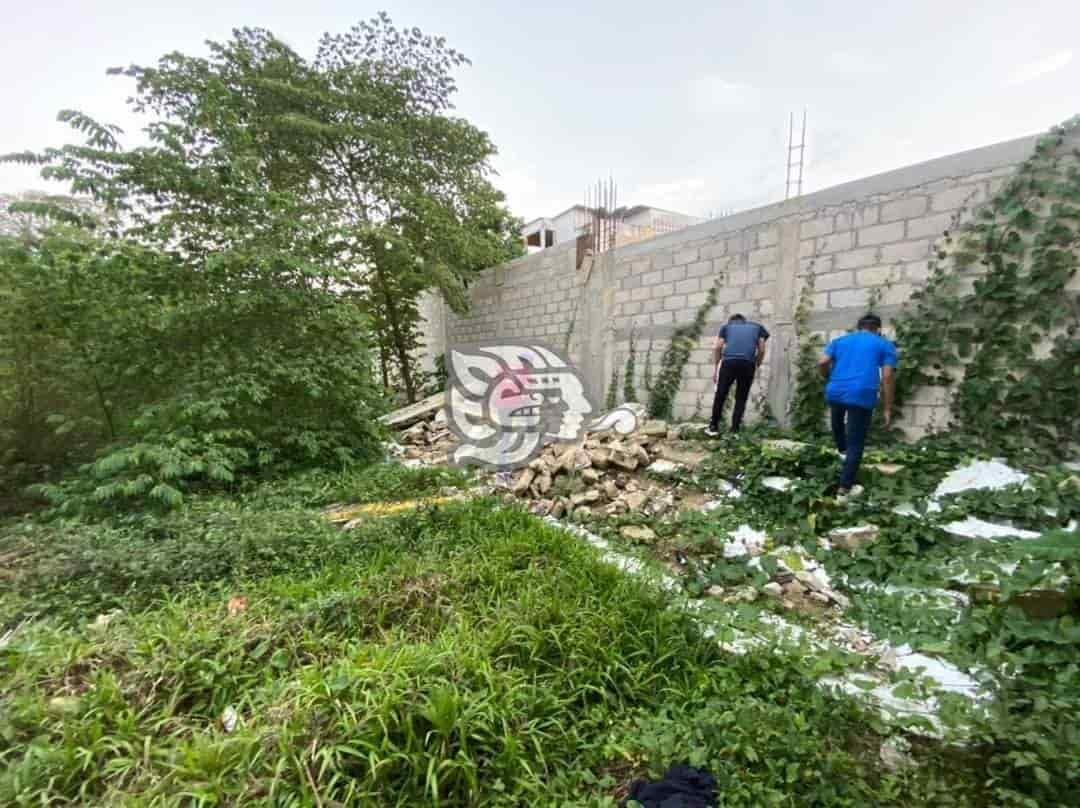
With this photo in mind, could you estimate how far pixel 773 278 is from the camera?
469cm

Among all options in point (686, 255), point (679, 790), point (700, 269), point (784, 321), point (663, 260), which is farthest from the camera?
point (663, 260)

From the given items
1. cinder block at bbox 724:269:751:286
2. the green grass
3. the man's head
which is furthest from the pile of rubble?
cinder block at bbox 724:269:751:286

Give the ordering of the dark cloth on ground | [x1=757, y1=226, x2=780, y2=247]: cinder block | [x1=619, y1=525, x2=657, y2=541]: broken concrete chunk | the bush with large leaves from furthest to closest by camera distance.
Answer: [x1=757, y1=226, x2=780, y2=247]: cinder block → the bush with large leaves → [x1=619, y1=525, x2=657, y2=541]: broken concrete chunk → the dark cloth on ground

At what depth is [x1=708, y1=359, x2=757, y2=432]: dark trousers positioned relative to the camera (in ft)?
14.7

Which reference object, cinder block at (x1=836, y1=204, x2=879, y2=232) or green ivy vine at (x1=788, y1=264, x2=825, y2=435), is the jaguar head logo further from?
cinder block at (x1=836, y1=204, x2=879, y2=232)

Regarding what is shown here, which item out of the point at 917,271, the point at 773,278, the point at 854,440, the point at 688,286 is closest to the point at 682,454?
the point at 854,440

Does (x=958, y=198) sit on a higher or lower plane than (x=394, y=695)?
higher

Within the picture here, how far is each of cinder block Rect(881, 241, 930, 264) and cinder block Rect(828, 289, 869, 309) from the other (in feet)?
1.01

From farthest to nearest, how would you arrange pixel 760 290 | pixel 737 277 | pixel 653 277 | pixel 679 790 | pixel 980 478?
pixel 653 277
pixel 737 277
pixel 760 290
pixel 980 478
pixel 679 790

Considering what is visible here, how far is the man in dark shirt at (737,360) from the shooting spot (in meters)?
4.43

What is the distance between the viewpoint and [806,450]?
Answer: 3.72m

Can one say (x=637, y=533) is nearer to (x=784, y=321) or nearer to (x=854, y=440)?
(x=854, y=440)

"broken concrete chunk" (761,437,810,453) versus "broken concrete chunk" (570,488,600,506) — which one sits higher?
"broken concrete chunk" (761,437,810,453)

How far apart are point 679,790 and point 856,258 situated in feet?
14.9
